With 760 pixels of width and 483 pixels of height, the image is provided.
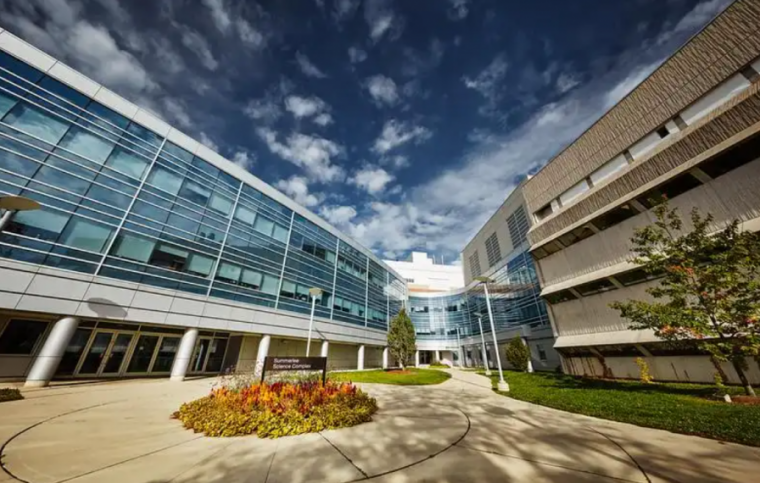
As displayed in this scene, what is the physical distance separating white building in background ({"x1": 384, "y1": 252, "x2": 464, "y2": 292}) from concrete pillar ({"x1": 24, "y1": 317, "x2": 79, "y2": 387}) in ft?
205

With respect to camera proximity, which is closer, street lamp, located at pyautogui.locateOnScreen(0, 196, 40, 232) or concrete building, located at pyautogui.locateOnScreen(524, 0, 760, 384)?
street lamp, located at pyautogui.locateOnScreen(0, 196, 40, 232)

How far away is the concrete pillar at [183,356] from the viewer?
15406 mm

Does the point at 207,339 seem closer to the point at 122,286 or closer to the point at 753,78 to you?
the point at 122,286

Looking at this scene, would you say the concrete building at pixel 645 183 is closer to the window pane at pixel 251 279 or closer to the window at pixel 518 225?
the window at pixel 518 225

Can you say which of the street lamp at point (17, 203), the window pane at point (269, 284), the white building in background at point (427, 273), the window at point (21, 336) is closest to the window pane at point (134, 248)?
the window at point (21, 336)

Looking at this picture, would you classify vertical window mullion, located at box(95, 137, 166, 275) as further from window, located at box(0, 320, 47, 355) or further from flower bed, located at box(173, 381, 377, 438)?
flower bed, located at box(173, 381, 377, 438)

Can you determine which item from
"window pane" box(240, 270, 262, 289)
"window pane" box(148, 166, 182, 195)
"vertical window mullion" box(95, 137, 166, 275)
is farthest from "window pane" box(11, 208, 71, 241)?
"window pane" box(240, 270, 262, 289)

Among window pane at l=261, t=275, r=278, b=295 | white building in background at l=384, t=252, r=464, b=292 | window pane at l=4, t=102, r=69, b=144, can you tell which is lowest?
window pane at l=261, t=275, r=278, b=295

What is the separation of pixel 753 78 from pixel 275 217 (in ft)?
98.1

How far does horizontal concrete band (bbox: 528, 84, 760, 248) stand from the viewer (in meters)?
10.9

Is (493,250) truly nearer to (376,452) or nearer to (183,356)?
(183,356)

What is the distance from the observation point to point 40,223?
1236 cm

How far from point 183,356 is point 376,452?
1679 cm

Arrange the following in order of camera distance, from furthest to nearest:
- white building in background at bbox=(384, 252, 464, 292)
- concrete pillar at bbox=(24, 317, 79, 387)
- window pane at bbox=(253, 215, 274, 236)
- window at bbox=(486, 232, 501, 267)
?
white building in background at bbox=(384, 252, 464, 292), window at bbox=(486, 232, 501, 267), window pane at bbox=(253, 215, 274, 236), concrete pillar at bbox=(24, 317, 79, 387)
